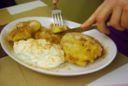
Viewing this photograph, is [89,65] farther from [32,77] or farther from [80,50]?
[32,77]

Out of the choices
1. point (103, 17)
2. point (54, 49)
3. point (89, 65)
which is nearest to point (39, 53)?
point (54, 49)

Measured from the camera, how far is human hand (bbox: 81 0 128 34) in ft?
2.38

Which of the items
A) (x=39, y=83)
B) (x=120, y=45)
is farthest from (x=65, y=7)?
(x=39, y=83)

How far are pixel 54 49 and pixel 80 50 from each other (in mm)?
80

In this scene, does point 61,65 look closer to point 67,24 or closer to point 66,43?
point 66,43

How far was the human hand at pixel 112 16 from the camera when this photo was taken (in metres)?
0.73

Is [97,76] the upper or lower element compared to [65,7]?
upper

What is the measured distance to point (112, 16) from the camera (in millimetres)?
735

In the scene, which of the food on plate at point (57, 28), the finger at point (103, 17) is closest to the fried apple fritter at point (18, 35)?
the food on plate at point (57, 28)

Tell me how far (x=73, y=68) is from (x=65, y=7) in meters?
1.36

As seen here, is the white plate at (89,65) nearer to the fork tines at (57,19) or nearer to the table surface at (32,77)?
the table surface at (32,77)

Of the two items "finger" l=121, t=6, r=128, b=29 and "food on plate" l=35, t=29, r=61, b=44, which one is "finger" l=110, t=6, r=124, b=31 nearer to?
"finger" l=121, t=6, r=128, b=29

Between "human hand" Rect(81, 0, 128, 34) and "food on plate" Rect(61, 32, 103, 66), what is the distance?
0.09 metres

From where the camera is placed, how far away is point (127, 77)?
649 millimetres
